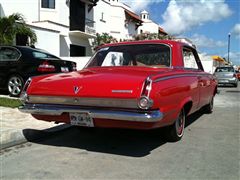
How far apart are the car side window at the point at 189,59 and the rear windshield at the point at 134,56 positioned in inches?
18.3

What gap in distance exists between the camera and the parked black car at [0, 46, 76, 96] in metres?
10.1

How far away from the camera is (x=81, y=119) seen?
16.9 feet

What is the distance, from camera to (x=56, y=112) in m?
5.26

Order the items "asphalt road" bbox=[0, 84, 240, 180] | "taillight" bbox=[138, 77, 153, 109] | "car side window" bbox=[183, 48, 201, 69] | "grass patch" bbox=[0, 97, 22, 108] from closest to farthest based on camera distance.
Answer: "asphalt road" bbox=[0, 84, 240, 180]
"taillight" bbox=[138, 77, 153, 109]
"car side window" bbox=[183, 48, 201, 69]
"grass patch" bbox=[0, 97, 22, 108]

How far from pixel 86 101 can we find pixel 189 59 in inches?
114

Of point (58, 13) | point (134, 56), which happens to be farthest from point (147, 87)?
point (58, 13)

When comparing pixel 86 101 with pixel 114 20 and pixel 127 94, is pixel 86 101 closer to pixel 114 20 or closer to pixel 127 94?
pixel 127 94

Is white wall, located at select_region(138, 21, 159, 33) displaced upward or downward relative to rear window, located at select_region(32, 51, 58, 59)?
upward

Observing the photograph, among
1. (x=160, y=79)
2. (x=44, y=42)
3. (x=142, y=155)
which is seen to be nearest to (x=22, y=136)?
(x=142, y=155)

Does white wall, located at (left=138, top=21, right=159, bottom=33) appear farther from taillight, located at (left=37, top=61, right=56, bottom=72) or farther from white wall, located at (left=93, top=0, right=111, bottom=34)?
taillight, located at (left=37, top=61, right=56, bottom=72)

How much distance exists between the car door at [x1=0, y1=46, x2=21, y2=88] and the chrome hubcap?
20 cm

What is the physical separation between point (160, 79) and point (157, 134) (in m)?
1.75

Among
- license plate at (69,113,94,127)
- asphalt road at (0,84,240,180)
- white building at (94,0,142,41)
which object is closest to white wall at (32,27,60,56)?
white building at (94,0,142,41)

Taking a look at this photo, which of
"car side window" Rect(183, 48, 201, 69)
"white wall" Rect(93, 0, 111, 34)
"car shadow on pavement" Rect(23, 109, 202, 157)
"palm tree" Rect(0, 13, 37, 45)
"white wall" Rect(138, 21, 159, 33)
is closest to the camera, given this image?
"car shadow on pavement" Rect(23, 109, 202, 157)
